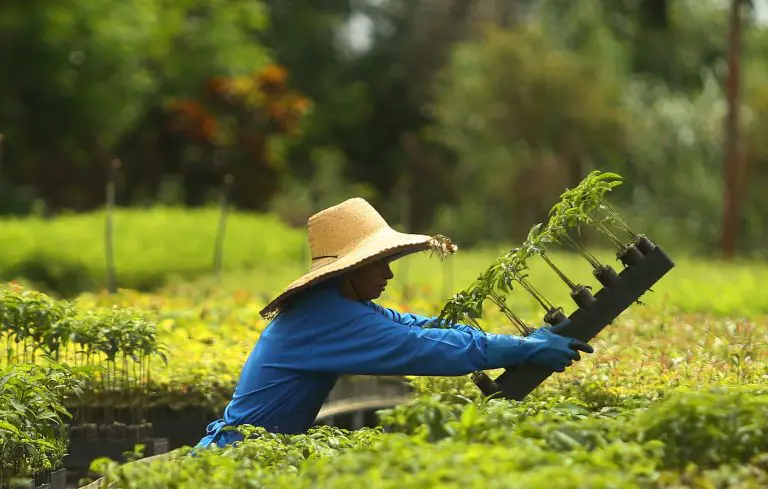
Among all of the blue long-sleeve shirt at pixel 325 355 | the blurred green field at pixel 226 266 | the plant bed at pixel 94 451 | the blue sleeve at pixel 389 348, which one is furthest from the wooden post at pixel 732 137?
the blue sleeve at pixel 389 348

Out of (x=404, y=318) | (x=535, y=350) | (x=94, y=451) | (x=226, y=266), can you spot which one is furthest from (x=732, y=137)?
(x=535, y=350)

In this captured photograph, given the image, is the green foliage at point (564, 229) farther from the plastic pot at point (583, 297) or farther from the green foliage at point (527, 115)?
the green foliage at point (527, 115)

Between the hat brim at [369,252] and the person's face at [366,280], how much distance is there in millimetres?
64

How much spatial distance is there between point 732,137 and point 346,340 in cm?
1974

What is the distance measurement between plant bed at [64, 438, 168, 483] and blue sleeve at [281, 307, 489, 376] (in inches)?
80.6

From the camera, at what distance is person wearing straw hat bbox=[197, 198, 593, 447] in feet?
15.0

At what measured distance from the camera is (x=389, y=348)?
15.1ft

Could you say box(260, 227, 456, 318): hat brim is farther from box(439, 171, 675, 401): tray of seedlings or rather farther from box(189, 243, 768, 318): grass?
box(189, 243, 768, 318): grass

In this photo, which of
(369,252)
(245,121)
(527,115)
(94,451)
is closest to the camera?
(369,252)

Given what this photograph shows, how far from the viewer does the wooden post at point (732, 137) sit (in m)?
23.4

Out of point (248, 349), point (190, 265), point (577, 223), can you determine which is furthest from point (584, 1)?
point (577, 223)

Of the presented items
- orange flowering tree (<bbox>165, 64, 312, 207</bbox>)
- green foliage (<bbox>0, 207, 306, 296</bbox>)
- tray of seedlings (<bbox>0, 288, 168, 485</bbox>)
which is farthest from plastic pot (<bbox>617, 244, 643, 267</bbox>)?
orange flowering tree (<bbox>165, 64, 312, 207</bbox>)

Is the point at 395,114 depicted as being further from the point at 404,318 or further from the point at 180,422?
the point at 404,318

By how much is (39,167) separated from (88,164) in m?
1.28
